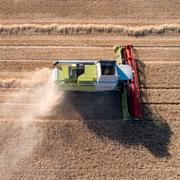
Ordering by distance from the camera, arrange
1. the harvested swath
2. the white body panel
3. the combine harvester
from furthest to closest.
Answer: the harvested swath
the combine harvester
the white body panel

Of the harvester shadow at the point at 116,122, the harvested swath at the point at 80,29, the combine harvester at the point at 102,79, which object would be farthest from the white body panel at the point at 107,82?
the harvested swath at the point at 80,29

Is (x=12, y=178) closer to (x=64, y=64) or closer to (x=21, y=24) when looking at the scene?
(x=64, y=64)

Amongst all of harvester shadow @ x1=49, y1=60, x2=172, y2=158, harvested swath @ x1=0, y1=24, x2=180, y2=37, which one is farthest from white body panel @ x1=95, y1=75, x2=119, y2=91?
harvested swath @ x1=0, y1=24, x2=180, y2=37

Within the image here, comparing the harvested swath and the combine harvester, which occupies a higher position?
the harvested swath

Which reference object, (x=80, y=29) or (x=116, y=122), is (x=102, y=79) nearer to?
(x=116, y=122)

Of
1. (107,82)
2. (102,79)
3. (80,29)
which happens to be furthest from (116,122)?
(80,29)

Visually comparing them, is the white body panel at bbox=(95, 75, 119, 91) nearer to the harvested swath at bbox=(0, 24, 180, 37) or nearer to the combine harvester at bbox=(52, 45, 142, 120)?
the combine harvester at bbox=(52, 45, 142, 120)

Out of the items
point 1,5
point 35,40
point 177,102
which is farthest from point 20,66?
point 177,102

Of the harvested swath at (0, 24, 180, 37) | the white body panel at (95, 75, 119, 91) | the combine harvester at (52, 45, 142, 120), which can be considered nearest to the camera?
the white body panel at (95, 75, 119, 91)
